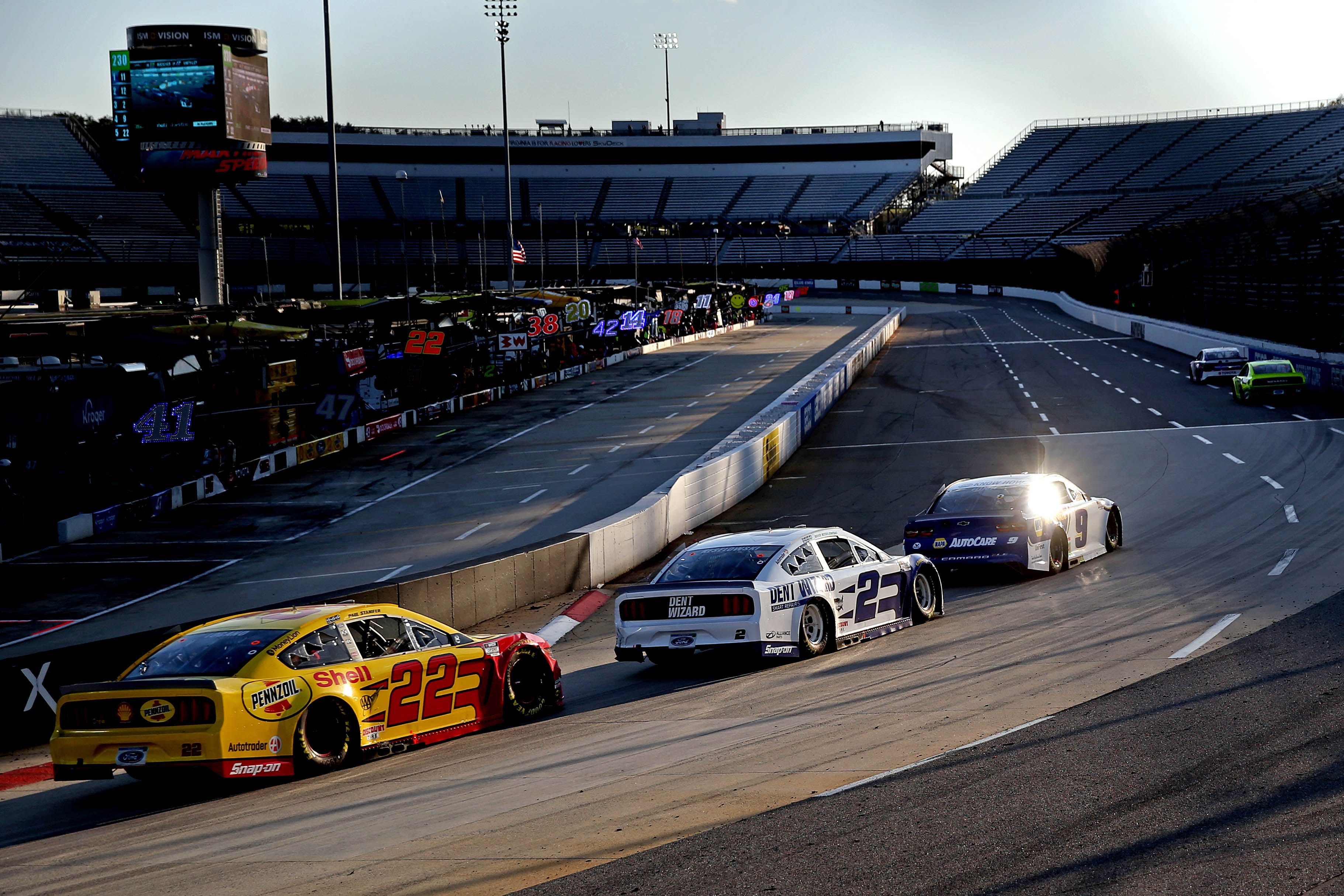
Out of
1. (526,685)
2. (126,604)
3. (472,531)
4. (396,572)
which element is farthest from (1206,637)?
(126,604)

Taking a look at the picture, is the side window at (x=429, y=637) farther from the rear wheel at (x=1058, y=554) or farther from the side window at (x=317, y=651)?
the rear wheel at (x=1058, y=554)

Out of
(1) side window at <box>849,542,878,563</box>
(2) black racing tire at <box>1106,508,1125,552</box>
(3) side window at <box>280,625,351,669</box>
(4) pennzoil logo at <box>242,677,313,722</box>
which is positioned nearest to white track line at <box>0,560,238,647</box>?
(3) side window at <box>280,625,351,669</box>

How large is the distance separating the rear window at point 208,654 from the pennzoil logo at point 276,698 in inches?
9.4

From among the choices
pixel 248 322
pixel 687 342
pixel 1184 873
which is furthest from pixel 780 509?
pixel 687 342

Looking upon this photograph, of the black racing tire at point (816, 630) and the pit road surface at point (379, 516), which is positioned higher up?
the black racing tire at point (816, 630)

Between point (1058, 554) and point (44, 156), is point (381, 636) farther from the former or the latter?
point (44, 156)

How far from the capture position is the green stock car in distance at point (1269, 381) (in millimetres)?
37625

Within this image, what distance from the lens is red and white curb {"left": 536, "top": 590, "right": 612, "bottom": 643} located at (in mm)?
16016

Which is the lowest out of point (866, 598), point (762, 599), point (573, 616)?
point (573, 616)

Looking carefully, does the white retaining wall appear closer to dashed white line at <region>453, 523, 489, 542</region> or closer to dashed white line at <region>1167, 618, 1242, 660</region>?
dashed white line at <region>453, 523, 489, 542</region>

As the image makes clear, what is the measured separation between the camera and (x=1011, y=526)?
16938mm

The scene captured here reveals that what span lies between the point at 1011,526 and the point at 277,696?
1046 centimetres

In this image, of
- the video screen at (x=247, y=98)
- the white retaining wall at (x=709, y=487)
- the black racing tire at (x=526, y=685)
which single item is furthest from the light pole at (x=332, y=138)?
the black racing tire at (x=526, y=685)

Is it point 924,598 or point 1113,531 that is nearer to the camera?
point 924,598
